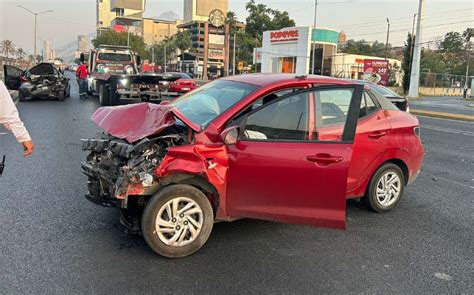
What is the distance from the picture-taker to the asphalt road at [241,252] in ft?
11.8

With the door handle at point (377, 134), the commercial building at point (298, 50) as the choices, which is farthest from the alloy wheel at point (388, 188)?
the commercial building at point (298, 50)

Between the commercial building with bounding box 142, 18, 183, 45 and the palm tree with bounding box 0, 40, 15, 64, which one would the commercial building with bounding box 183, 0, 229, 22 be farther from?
the palm tree with bounding box 0, 40, 15, 64

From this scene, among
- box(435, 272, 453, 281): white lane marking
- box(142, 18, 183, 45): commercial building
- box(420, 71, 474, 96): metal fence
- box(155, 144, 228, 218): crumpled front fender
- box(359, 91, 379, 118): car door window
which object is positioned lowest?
box(435, 272, 453, 281): white lane marking

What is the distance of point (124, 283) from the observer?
3.56 meters

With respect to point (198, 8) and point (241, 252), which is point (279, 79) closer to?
point (241, 252)

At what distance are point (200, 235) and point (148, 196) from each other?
0.61 metres

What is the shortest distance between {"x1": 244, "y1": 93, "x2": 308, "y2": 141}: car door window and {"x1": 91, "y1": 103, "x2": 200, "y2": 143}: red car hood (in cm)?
55

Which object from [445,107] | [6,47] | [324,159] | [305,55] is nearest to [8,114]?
[324,159]

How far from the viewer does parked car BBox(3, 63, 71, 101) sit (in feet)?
60.6

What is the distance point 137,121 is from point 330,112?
199cm

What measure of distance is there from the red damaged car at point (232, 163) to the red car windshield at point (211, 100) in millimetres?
23

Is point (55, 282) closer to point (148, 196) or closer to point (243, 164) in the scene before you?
point (148, 196)

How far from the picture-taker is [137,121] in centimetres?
455

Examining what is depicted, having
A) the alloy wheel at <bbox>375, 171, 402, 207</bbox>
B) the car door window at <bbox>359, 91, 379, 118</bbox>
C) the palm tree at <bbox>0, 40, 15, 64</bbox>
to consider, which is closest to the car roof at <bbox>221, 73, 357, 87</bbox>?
the car door window at <bbox>359, 91, 379, 118</bbox>
